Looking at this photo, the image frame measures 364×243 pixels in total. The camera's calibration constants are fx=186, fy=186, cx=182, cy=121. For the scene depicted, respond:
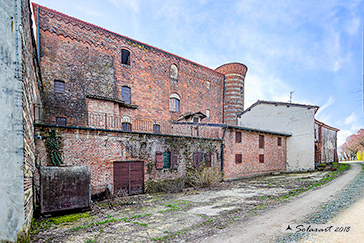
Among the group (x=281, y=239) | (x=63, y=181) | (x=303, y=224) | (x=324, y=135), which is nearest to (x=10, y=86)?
(x=63, y=181)

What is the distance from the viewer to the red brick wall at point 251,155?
49.9 feet

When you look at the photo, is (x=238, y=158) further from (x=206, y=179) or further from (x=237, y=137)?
(x=206, y=179)

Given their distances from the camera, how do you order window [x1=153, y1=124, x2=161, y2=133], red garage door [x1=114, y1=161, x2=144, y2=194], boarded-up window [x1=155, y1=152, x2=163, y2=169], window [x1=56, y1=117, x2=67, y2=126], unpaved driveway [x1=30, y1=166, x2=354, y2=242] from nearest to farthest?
unpaved driveway [x1=30, y1=166, x2=354, y2=242], red garage door [x1=114, y1=161, x2=144, y2=194], boarded-up window [x1=155, y1=152, x2=163, y2=169], window [x1=56, y1=117, x2=67, y2=126], window [x1=153, y1=124, x2=161, y2=133]

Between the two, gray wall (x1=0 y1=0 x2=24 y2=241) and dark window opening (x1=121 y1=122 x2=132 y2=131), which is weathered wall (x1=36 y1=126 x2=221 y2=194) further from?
dark window opening (x1=121 y1=122 x2=132 y2=131)

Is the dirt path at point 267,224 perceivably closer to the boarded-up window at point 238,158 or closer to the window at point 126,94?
the boarded-up window at point 238,158

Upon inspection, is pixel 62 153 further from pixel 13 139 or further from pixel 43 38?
pixel 43 38

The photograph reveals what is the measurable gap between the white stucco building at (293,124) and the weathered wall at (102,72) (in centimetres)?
729

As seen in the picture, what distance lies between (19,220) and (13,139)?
1786 millimetres

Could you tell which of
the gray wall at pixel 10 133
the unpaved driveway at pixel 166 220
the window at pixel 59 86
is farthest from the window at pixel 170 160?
the window at pixel 59 86

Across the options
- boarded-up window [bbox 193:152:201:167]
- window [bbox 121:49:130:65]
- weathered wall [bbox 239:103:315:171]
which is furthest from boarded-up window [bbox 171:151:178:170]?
weathered wall [bbox 239:103:315:171]

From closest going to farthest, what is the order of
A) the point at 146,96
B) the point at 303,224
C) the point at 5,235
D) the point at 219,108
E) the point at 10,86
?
the point at 5,235, the point at 10,86, the point at 303,224, the point at 146,96, the point at 219,108

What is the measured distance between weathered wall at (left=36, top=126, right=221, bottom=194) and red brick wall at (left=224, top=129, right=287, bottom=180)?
160 inches

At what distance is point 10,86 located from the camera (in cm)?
419

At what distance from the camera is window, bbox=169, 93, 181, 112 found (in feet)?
69.1
